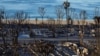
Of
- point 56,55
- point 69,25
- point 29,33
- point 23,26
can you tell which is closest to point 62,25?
point 69,25

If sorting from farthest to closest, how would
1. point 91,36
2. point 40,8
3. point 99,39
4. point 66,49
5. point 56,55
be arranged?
1. point 40,8
2. point 91,36
3. point 66,49
4. point 56,55
5. point 99,39

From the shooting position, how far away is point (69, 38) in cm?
1180

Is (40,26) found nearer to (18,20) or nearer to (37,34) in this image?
(18,20)

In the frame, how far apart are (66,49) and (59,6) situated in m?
6.53

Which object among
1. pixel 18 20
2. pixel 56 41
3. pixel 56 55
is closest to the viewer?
pixel 56 55

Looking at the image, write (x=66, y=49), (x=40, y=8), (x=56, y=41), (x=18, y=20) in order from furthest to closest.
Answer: (x=40, y=8) < (x=18, y=20) < (x=56, y=41) < (x=66, y=49)

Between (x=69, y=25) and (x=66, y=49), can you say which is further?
(x=69, y=25)

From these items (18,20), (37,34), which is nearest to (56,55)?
(37,34)

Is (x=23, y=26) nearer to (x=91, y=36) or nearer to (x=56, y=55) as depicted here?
(x=91, y=36)

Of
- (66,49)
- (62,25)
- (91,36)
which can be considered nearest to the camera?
(66,49)

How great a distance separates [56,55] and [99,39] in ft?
5.68

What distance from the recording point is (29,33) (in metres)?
12.4

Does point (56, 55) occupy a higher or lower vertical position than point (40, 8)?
lower

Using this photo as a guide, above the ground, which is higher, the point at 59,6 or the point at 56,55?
the point at 59,6
